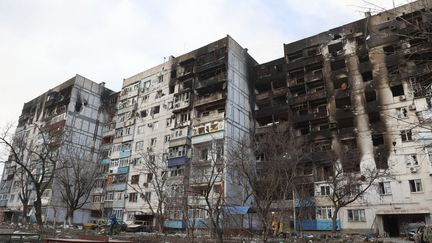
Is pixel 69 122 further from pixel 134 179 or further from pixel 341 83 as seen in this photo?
pixel 341 83

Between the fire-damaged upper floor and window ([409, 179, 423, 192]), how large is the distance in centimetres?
388

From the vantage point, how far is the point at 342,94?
46156mm

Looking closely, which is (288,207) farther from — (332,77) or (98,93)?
(98,93)

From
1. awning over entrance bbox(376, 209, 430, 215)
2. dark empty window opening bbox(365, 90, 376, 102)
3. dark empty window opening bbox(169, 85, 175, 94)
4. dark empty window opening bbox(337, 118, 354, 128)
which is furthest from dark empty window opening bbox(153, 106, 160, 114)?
awning over entrance bbox(376, 209, 430, 215)

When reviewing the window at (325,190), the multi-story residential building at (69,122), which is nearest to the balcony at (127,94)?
the multi-story residential building at (69,122)

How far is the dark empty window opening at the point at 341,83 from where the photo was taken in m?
46.9

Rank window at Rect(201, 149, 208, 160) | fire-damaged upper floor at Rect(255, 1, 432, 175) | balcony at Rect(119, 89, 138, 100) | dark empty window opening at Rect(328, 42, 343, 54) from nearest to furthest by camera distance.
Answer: fire-damaged upper floor at Rect(255, 1, 432, 175) < window at Rect(201, 149, 208, 160) < dark empty window opening at Rect(328, 42, 343, 54) < balcony at Rect(119, 89, 138, 100)

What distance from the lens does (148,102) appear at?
6256 centimetres

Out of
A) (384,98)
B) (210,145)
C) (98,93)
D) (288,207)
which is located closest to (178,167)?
(210,145)

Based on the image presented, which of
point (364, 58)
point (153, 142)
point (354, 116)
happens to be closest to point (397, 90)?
point (354, 116)

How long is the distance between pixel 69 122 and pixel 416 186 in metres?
60.0

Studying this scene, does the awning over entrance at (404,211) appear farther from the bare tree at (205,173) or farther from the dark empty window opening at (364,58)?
the dark empty window opening at (364,58)

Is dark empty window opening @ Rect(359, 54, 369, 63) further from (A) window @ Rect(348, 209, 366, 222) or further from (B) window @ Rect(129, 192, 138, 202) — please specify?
(B) window @ Rect(129, 192, 138, 202)

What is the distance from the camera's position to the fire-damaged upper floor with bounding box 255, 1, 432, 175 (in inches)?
1633
